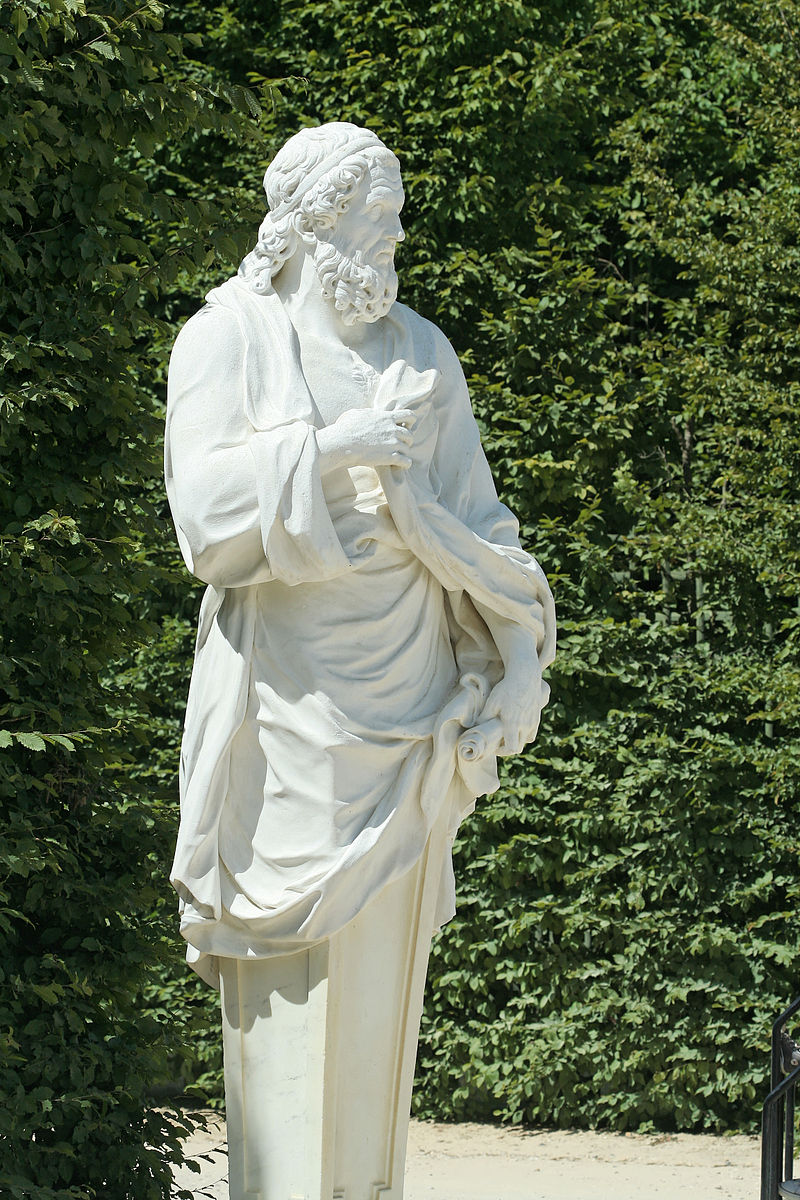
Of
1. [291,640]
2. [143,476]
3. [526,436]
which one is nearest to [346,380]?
[291,640]

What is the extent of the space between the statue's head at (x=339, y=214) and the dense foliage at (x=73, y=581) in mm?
1482

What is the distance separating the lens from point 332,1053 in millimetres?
3059

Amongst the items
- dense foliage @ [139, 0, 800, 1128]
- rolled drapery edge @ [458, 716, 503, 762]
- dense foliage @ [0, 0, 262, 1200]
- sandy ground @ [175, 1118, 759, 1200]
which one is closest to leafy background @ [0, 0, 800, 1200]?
dense foliage @ [139, 0, 800, 1128]

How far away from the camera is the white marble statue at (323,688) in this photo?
3.02 meters

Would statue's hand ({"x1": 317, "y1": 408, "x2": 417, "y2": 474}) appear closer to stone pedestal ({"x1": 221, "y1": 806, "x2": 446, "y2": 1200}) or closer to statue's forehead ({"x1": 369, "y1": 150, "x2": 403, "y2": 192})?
statue's forehead ({"x1": 369, "y1": 150, "x2": 403, "y2": 192})

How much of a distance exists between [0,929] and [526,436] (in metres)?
3.70

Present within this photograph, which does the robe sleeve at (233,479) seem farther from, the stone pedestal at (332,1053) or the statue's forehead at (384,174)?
the stone pedestal at (332,1053)

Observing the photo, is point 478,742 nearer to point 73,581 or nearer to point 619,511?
point 73,581

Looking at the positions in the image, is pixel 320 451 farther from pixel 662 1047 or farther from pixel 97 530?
pixel 662 1047

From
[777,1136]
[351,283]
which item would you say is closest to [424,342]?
[351,283]

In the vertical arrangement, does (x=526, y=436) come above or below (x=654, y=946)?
above

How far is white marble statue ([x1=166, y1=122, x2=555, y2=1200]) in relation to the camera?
3023 mm

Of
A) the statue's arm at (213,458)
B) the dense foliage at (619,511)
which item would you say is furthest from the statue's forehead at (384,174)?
the dense foliage at (619,511)

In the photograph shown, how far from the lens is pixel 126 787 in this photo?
492cm
